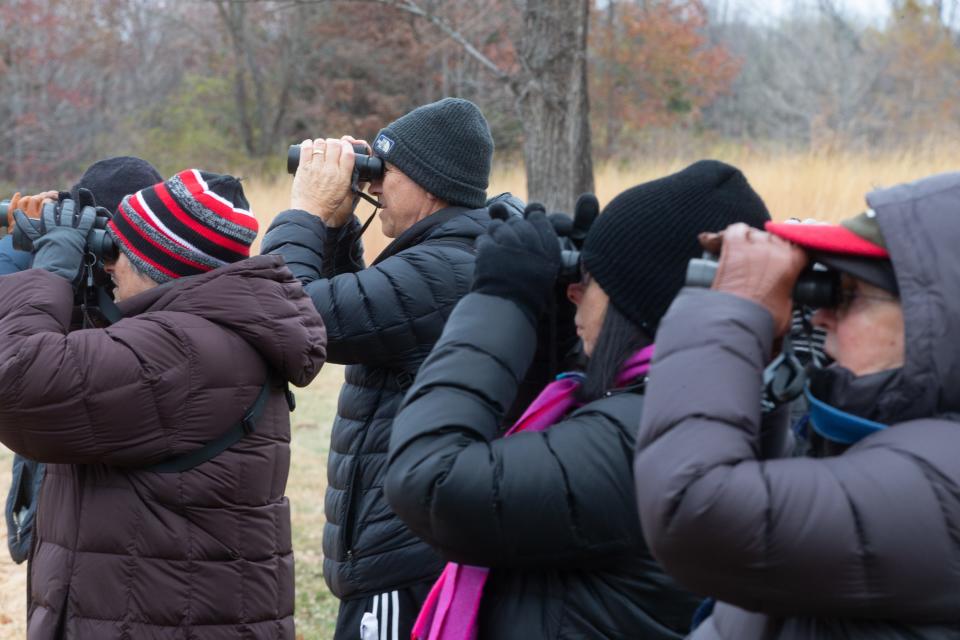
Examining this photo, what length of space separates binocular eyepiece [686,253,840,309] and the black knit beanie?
0.27 m

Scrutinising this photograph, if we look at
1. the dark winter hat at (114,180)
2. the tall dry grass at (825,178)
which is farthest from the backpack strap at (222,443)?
the tall dry grass at (825,178)

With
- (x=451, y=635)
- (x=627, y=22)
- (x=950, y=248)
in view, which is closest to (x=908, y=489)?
(x=950, y=248)

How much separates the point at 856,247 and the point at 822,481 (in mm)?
347

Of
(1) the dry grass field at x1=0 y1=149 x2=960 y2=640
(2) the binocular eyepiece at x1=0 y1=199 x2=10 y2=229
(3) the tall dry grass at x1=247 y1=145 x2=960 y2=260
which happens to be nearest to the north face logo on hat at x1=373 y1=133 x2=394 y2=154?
(2) the binocular eyepiece at x1=0 y1=199 x2=10 y2=229

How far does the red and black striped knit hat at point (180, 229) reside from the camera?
103 inches

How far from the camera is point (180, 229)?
2.63 m

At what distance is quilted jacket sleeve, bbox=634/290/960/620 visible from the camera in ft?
4.53

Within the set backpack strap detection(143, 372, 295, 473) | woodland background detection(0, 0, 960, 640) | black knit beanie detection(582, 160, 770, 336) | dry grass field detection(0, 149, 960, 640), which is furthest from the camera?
woodland background detection(0, 0, 960, 640)

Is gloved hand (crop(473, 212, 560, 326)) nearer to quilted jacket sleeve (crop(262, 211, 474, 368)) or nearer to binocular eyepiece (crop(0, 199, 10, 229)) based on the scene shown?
quilted jacket sleeve (crop(262, 211, 474, 368))

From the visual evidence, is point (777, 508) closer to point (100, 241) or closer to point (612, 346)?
point (612, 346)

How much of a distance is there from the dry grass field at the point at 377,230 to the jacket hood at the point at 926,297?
386 centimetres

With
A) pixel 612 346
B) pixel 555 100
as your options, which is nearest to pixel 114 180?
pixel 612 346

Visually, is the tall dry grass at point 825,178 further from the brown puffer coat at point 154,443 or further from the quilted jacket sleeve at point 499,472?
the quilted jacket sleeve at point 499,472

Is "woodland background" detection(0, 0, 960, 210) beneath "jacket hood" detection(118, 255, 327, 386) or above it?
beneath
